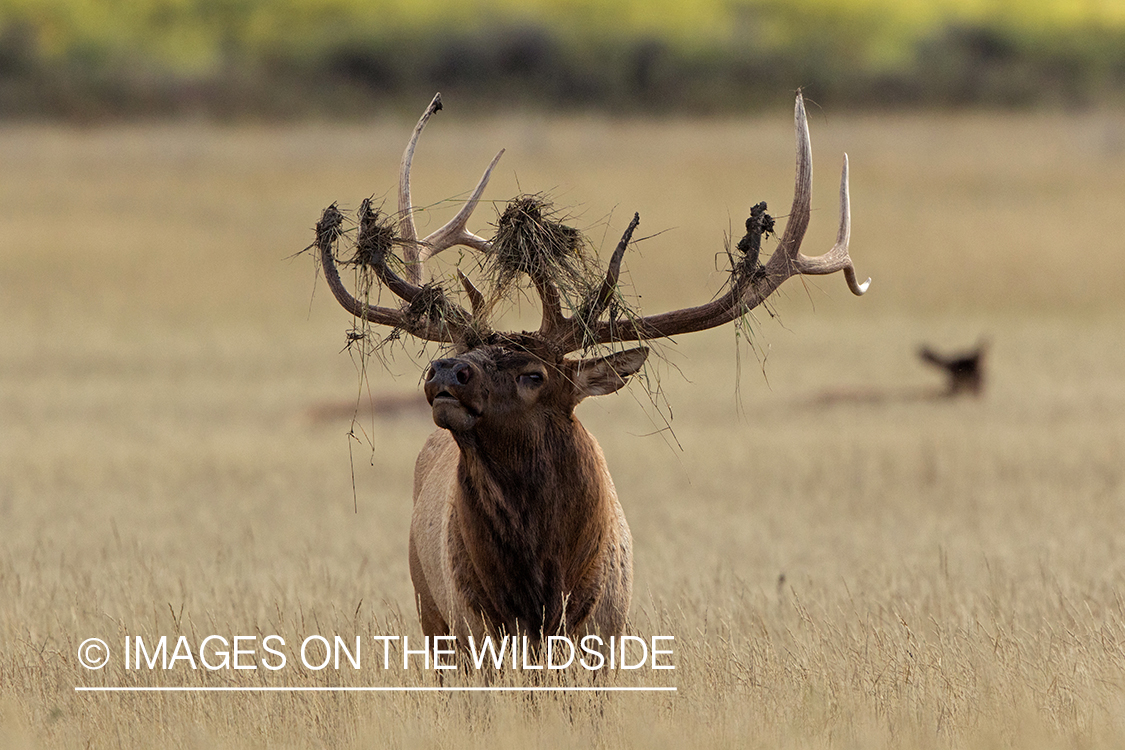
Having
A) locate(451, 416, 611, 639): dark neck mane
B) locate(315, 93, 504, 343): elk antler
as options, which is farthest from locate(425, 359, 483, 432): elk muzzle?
locate(315, 93, 504, 343): elk antler

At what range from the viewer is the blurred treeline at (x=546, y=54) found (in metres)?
52.4

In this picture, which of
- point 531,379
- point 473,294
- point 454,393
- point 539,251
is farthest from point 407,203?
point 454,393

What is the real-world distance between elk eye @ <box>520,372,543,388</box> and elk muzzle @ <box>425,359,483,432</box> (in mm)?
255

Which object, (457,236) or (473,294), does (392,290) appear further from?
(457,236)

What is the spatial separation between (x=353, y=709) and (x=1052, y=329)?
2392cm

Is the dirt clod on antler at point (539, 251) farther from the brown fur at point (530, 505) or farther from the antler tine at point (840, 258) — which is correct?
the antler tine at point (840, 258)

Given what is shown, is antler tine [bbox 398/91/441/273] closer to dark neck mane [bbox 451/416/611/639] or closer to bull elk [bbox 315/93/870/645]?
bull elk [bbox 315/93/870/645]

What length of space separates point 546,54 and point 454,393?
5319cm

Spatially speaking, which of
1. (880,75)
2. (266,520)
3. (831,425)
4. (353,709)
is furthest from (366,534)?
(880,75)

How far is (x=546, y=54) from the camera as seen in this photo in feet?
188

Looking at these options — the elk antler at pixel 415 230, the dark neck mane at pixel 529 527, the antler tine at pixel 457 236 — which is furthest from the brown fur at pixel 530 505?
the antler tine at pixel 457 236

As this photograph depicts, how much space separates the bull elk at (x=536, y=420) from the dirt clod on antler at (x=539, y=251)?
0.06 ft

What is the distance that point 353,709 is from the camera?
5711 mm

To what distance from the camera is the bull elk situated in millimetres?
5746
